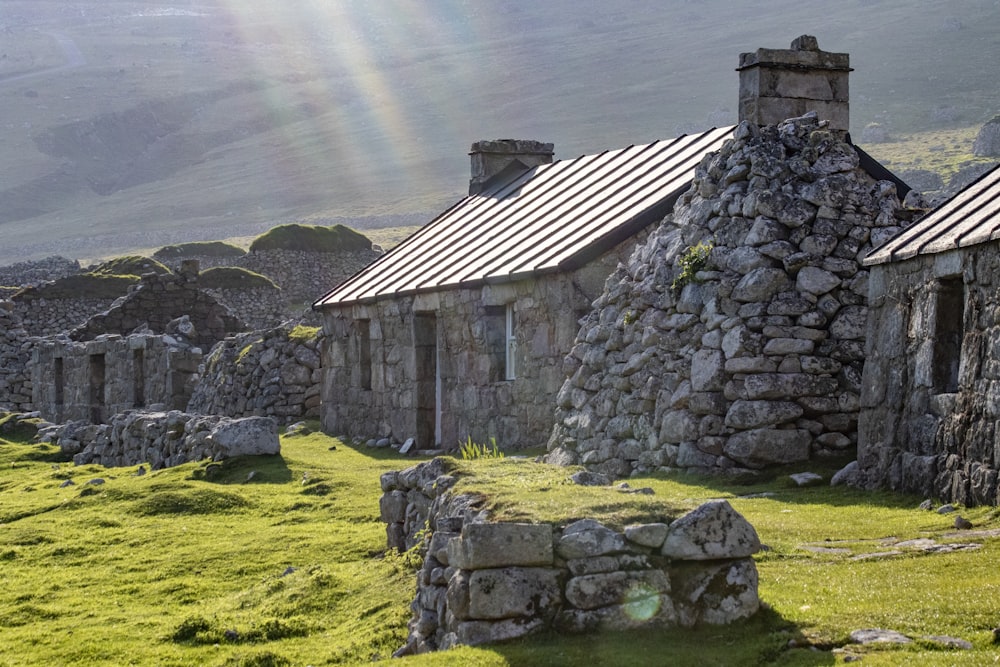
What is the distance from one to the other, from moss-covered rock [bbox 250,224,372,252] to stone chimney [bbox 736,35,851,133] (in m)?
37.7

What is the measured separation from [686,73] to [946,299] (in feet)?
444

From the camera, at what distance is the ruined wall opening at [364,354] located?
2447cm

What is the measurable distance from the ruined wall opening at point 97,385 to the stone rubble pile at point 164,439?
6697 mm

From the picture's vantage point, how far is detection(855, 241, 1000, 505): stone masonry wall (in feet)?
31.3

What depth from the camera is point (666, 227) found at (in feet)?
48.8

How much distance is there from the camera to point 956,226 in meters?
10.6

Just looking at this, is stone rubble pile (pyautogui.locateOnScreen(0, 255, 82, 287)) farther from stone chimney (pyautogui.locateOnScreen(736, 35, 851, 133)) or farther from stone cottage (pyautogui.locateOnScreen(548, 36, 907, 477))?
stone cottage (pyautogui.locateOnScreen(548, 36, 907, 477))

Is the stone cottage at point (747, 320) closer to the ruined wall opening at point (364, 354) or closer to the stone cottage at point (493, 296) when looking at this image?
the stone cottage at point (493, 296)

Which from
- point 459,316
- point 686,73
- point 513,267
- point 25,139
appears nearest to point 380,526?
point 513,267

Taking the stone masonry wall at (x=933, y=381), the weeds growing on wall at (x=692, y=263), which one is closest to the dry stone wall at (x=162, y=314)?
the weeds growing on wall at (x=692, y=263)

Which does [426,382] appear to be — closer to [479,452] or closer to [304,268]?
[479,452]

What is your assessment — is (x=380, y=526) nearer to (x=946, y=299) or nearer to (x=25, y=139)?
(x=946, y=299)

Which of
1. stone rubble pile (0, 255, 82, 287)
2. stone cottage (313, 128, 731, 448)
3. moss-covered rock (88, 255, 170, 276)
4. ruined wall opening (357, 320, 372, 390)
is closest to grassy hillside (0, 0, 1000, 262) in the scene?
stone rubble pile (0, 255, 82, 287)

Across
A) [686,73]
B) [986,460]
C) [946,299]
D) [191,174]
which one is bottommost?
[986,460]
